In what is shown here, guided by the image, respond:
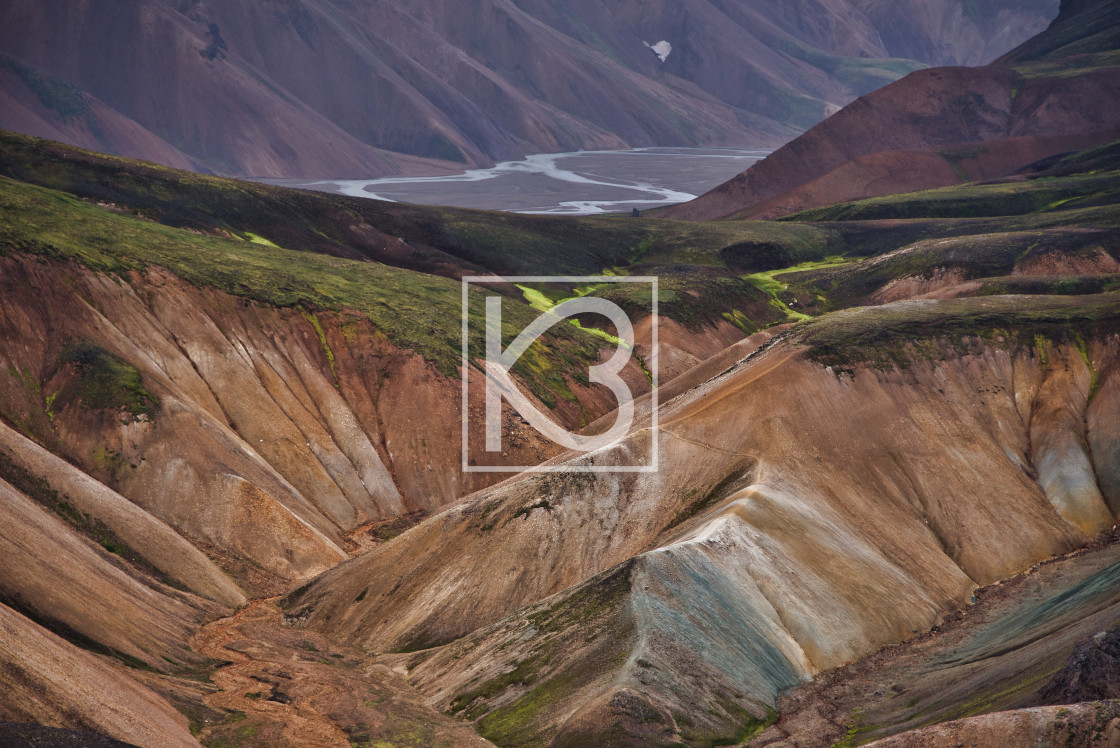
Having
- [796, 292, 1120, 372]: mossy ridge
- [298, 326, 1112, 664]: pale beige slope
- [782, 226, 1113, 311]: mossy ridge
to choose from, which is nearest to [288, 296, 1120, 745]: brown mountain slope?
[298, 326, 1112, 664]: pale beige slope

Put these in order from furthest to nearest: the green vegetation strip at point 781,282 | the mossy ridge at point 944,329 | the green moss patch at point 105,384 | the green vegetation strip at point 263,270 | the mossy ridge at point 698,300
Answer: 1. the green vegetation strip at point 781,282
2. the mossy ridge at point 698,300
3. the green vegetation strip at point 263,270
4. the mossy ridge at point 944,329
5. the green moss patch at point 105,384

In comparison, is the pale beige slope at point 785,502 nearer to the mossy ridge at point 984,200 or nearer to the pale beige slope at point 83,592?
the pale beige slope at point 83,592

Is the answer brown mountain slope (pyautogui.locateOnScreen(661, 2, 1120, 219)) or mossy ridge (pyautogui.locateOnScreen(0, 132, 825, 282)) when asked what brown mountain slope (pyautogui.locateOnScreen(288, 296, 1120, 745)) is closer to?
mossy ridge (pyautogui.locateOnScreen(0, 132, 825, 282))

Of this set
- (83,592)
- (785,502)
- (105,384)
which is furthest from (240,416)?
(785,502)

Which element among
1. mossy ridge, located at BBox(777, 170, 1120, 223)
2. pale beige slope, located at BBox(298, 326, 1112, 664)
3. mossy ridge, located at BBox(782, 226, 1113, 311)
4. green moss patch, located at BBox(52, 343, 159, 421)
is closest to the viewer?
pale beige slope, located at BBox(298, 326, 1112, 664)

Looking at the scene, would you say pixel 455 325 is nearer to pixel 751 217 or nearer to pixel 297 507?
pixel 297 507

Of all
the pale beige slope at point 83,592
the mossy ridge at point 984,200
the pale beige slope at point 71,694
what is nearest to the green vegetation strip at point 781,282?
the mossy ridge at point 984,200
